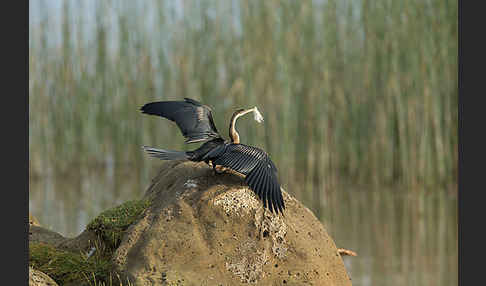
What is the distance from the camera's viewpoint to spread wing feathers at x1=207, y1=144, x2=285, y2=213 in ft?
9.78

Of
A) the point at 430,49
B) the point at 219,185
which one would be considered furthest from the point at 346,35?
the point at 219,185

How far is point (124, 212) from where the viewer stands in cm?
362

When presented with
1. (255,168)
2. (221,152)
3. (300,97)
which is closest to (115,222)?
(221,152)

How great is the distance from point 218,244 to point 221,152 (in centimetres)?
50

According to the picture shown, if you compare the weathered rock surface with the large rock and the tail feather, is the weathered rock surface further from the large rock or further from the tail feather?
the tail feather

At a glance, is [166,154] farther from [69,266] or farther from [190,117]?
[69,266]

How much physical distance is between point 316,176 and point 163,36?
8.36ft

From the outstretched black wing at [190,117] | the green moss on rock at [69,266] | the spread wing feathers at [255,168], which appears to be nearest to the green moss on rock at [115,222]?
the green moss on rock at [69,266]

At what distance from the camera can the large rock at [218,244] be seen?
3164 millimetres

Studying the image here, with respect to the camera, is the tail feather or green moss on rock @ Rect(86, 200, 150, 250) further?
green moss on rock @ Rect(86, 200, 150, 250)

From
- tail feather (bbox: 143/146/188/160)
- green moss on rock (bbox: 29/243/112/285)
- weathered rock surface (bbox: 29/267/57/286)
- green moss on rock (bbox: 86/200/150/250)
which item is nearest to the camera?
weathered rock surface (bbox: 29/267/57/286)

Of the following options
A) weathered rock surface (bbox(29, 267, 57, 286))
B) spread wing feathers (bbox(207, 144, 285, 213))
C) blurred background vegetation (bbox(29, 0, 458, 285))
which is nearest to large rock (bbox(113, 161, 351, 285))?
spread wing feathers (bbox(207, 144, 285, 213))

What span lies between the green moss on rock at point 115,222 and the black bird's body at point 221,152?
558mm

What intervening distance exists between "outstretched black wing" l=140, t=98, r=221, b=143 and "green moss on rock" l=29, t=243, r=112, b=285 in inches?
33.6
